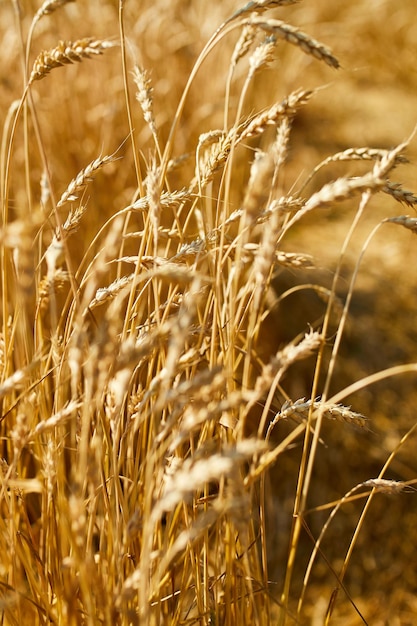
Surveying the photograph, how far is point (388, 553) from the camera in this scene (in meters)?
1.63

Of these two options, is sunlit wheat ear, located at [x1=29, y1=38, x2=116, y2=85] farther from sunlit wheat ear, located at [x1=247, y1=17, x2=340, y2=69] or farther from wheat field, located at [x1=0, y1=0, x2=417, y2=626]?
sunlit wheat ear, located at [x1=247, y1=17, x2=340, y2=69]

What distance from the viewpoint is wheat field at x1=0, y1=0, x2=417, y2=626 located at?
0.58m

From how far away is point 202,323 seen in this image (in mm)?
801

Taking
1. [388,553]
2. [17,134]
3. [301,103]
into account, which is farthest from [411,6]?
[301,103]

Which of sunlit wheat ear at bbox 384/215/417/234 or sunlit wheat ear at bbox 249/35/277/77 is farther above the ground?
sunlit wheat ear at bbox 249/35/277/77

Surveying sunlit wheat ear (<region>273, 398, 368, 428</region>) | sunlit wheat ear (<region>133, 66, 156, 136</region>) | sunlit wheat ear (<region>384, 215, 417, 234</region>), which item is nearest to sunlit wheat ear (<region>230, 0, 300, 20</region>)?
sunlit wheat ear (<region>133, 66, 156, 136</region>)

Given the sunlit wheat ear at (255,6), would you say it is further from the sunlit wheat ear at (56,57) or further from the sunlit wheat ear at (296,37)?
the sunlit wheat ear at (56,57)

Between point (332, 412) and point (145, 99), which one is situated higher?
point (145, 99)

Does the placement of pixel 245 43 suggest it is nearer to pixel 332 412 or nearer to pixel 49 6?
pixel 49 6

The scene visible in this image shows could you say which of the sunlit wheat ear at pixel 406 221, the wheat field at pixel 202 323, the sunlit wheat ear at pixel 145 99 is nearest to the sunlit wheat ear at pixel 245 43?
the wheat field at pixel 202 323

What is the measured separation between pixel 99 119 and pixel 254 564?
1.71 m

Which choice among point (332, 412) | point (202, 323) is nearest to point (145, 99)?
point (202, 323)

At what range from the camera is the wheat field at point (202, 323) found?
1.91ft

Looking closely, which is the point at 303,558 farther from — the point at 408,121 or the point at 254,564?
the point at 408,121
